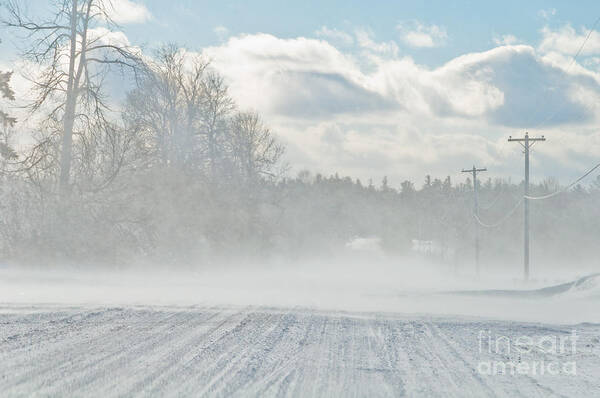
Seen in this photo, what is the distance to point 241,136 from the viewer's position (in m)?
44.9

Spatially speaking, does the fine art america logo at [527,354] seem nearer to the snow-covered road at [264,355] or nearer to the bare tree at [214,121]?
the snow-covered road at [264,355]

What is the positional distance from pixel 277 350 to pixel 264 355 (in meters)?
0.37

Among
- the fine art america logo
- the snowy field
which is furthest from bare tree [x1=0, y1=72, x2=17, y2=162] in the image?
the fine art america logo

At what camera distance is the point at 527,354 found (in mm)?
7609

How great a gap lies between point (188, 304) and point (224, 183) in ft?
92.8

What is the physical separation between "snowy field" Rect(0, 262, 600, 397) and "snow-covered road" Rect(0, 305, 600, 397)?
19 mm

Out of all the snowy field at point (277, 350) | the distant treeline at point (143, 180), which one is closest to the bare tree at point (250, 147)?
the distant treeline at point (143, 180)

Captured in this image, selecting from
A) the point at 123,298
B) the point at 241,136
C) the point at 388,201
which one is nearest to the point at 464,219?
the point at 388,201

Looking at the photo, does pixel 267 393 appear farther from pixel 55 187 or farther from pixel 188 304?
pixel 55 187

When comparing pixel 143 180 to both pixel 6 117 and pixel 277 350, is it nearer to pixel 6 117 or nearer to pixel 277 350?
pixel 6 117

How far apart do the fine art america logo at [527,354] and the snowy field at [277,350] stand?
0.02 metres

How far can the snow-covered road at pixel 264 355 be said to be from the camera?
5.55 meters

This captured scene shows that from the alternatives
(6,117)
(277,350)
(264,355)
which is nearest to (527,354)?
(277,350)

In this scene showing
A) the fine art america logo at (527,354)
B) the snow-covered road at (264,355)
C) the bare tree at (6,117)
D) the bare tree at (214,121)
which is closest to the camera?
the snow-covered road at (264,355)
